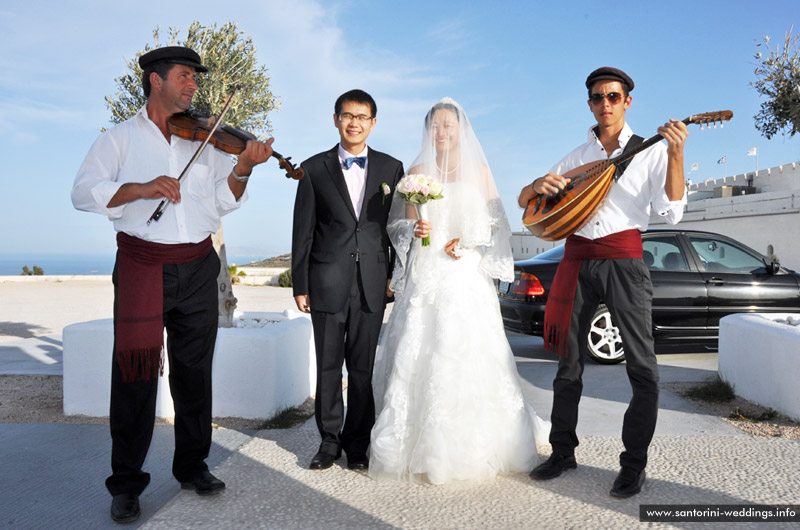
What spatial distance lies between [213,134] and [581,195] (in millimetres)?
2061

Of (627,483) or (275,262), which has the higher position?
(275,262)

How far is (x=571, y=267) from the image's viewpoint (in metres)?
3.68

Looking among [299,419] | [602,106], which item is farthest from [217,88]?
[602,106]

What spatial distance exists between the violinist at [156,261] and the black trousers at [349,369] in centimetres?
73

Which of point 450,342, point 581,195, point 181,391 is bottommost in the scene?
point 181,391

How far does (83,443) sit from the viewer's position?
451 centimetres

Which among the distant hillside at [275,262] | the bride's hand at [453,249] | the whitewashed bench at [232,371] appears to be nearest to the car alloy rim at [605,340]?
the whitewashed bench at [232,371]

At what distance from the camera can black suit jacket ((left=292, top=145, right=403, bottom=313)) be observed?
389 cm

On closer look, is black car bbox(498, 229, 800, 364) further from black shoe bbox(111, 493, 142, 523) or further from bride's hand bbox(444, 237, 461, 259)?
black shoe bbox(111, 493, 142, 523)

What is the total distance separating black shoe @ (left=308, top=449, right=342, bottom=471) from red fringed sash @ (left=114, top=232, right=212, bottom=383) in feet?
3.76

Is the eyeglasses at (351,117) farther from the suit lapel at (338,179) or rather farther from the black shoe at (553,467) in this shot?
the black shoe at (553,467)

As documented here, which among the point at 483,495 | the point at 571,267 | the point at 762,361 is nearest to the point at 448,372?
the point at 483,495

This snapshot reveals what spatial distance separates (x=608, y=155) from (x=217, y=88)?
7.99 m

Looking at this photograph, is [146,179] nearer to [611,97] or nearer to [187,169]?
[187,169]
